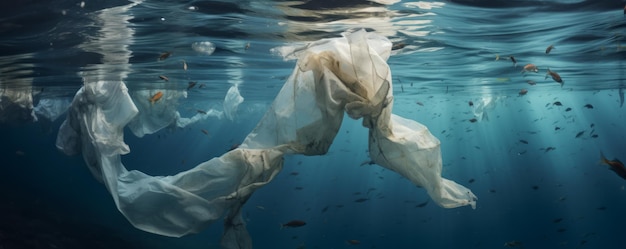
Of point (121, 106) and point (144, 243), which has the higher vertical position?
point (121, 106)

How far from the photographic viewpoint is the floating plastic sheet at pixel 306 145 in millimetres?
4242

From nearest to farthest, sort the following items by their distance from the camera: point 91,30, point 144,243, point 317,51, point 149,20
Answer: point 317,51
point 149,20
point 91,30
point 144,243

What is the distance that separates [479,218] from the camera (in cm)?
7256

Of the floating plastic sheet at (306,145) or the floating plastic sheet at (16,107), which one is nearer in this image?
the floating plastic sheet at (306,145)

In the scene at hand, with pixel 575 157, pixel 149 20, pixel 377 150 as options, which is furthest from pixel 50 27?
pixel 575 157

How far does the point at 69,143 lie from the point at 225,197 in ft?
22.8

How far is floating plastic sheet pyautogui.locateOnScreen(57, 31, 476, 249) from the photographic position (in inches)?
167

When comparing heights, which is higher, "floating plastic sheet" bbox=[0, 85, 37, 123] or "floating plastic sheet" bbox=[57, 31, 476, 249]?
"floating plastic sheet" bbox=[57, 31, 476, 249]

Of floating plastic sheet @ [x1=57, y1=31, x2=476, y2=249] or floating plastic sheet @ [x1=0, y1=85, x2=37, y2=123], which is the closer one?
floating plastic sheet @ [x1=57, y1=31, x2=476, y2=249]

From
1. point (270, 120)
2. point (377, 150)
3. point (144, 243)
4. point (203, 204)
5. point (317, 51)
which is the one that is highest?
point (317, 51)

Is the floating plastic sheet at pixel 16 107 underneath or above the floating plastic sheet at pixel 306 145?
underneath

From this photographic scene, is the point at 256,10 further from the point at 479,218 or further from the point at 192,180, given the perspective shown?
the point at 479,218

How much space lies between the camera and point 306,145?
4.36m

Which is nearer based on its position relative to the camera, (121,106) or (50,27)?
(121,106)
